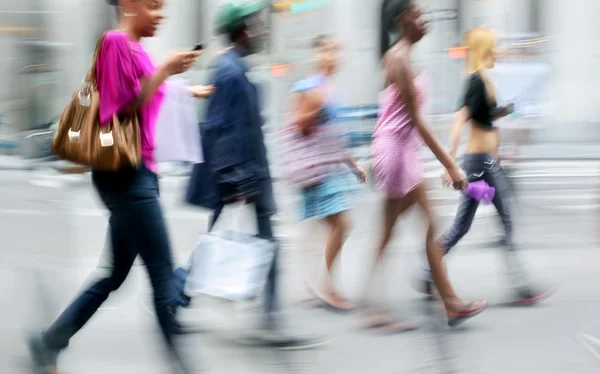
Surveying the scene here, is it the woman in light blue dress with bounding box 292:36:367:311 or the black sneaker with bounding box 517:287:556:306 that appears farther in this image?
the black sneaker with bounding box 517:287:556:306

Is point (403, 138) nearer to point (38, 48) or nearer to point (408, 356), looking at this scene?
point (408, 356)

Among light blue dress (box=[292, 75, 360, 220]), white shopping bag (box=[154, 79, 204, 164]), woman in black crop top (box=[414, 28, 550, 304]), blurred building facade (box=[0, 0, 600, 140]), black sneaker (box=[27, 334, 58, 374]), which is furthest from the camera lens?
blurred building facade (box=[0, 0, 600, 140])

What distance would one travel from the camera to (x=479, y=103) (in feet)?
19.3

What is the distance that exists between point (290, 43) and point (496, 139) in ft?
28.9

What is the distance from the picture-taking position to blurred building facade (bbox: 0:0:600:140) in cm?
1450

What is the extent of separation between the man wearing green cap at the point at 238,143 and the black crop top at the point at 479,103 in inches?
52.4

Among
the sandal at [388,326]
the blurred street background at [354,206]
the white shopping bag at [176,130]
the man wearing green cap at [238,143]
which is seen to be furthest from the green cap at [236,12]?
the sandal at [388,326]

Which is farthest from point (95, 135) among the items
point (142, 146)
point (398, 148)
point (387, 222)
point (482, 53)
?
point (482, 53)

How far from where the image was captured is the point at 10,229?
925cm

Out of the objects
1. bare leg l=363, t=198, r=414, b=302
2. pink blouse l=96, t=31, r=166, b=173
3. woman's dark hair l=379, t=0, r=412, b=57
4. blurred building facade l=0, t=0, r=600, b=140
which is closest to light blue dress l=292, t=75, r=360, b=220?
bare leg l=363, t=198, r=414, b=302

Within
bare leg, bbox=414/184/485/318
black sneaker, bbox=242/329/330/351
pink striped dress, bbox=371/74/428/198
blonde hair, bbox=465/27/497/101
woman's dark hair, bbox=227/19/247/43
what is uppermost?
woman's dark hair, bbox=227/19/247/43

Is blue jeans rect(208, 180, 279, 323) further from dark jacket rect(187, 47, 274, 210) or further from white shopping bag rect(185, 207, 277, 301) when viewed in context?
white shopping bag rect(185, 207, 277, 301)

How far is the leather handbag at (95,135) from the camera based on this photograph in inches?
152

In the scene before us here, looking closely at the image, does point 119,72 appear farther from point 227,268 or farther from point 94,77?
point 227,268
